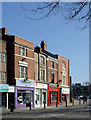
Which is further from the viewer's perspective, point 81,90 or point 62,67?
point 81,90

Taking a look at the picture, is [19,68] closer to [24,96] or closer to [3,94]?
[24,96]

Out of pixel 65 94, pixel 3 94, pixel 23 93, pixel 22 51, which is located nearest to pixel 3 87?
pixel 3 94

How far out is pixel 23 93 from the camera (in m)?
41.6

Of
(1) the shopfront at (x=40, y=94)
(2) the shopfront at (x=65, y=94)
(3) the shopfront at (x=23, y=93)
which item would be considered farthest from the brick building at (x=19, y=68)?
(2) the shopfront at (x=65, y=94)

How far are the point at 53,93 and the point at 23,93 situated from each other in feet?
40.1

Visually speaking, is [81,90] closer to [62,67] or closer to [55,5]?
[62,67]

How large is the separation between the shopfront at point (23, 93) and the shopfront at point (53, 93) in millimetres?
7181

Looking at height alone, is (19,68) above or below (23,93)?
above

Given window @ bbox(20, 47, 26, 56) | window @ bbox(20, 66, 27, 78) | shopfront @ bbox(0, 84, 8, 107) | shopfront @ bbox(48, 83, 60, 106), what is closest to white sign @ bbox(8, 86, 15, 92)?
shopfront @ bbox(0, 84, 8, 107)

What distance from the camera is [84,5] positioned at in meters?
8.27

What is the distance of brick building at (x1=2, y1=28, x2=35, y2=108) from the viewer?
39.2m

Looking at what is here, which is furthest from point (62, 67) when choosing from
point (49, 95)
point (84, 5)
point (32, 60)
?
point (84, 5)

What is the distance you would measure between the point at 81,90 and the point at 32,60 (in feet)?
431

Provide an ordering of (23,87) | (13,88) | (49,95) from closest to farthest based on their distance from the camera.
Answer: (13,88) → (23,87) → (49,95)
